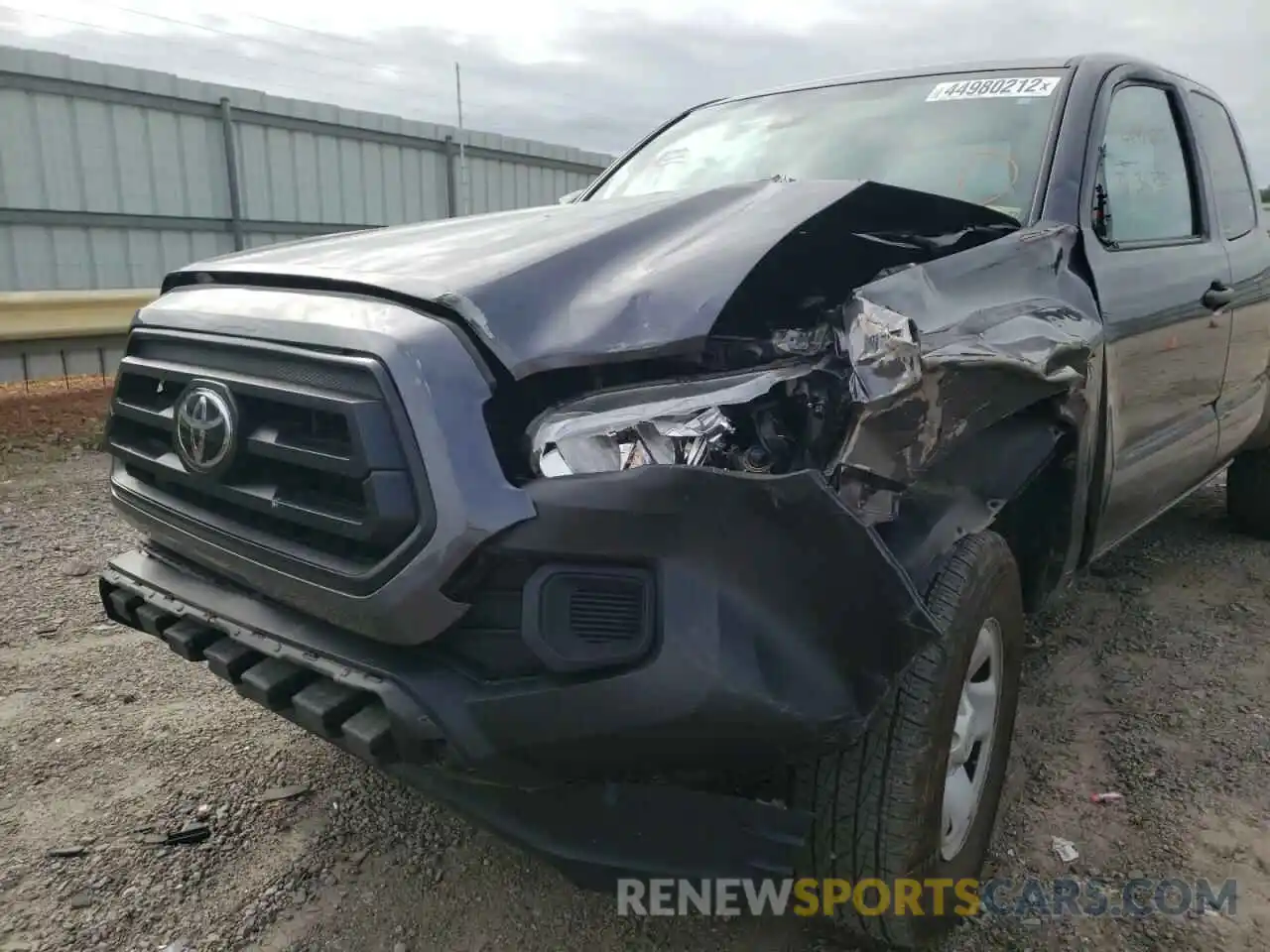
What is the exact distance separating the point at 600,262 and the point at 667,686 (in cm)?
81

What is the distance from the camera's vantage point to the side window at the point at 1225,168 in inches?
144

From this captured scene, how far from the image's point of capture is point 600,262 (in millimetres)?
1808

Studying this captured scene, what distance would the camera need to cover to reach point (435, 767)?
1.74 metres

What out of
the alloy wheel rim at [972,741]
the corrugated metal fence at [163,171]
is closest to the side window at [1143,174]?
the alloy wheel rim at [972,741]

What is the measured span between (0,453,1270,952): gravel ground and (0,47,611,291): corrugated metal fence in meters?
6.22

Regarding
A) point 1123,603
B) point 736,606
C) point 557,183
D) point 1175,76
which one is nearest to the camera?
point 736,606

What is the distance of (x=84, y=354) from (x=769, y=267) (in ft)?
23.5

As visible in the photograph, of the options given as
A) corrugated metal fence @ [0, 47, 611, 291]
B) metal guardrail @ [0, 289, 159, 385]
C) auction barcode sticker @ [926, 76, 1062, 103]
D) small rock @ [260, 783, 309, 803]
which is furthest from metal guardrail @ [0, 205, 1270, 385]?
auction barcode sticker @ [926, 76, 1062, 103]

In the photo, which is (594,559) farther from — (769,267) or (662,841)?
(769,267)

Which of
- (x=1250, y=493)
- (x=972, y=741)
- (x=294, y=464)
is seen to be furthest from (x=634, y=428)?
(x=1250, y=493)

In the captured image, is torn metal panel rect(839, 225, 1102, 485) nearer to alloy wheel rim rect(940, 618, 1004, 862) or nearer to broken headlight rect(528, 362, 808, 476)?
broken headlight rect(528, 362, 808, 476)

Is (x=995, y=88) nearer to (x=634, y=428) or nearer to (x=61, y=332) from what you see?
(x=634, y=428)

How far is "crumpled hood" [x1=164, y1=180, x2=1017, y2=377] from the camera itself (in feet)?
5.27

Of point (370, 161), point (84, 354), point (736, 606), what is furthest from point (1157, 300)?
point (370, 161)
